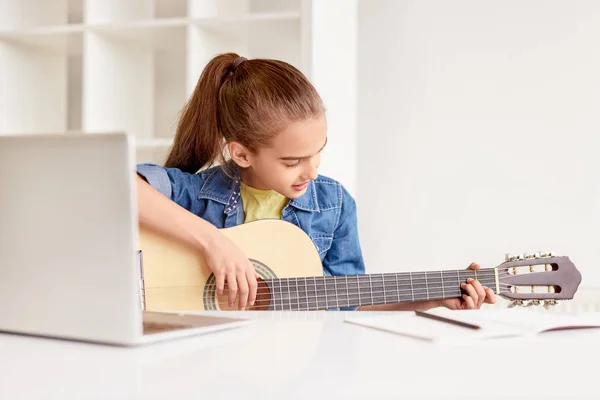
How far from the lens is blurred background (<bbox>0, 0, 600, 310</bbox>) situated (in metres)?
2.36

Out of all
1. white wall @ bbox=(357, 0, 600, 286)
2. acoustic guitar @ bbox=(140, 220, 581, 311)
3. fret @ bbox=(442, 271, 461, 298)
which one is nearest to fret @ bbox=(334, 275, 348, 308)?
acoustic guitar @ bbox=(140, 220, 581, 311)

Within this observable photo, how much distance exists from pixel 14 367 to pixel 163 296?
0.78 metres

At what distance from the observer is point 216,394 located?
53 centimetres

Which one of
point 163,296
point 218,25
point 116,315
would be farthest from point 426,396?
point 218,25

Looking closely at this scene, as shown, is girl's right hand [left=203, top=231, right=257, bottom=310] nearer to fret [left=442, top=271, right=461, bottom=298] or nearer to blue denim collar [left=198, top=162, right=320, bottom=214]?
blue denim collar [left=198, top=162, right=320, bottom=214]

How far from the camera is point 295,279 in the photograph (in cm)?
142

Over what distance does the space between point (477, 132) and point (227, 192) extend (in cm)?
107

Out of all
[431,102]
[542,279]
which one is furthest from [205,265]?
[431,102]

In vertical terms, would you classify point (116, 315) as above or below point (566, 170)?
below

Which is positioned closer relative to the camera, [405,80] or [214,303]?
[214,303]

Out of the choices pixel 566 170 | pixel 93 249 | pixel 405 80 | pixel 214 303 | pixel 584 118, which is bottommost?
pixel 214 303

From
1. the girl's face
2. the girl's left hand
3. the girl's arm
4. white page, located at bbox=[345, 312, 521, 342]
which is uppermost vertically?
the girl's face

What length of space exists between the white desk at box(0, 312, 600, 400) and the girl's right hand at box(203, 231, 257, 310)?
1.91 ft

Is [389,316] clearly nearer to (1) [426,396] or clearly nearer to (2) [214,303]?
(1) [426,396]
